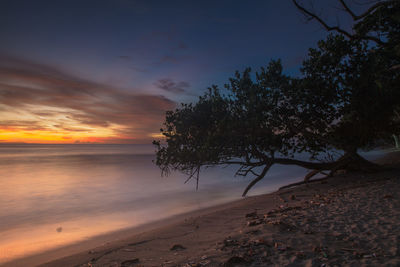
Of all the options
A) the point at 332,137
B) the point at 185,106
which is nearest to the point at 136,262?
the point at 185,106

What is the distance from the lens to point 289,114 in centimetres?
1137

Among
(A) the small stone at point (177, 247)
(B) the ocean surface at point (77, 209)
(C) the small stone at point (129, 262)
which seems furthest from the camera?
(B) the ocean surface at point (77, 209)

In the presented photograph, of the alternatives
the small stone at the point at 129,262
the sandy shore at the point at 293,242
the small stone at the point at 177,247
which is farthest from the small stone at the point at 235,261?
the small stone at the point at 129,262

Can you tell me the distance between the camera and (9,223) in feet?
39.0

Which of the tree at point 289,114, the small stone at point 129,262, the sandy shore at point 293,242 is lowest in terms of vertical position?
the sandy shore at point 293,242

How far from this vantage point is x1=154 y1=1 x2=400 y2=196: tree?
9719 millimetres

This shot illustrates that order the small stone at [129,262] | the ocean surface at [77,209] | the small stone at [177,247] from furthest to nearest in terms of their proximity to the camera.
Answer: the ocean surface at [77,209] < the small stone at [177,247] < the small stone at [129,262]

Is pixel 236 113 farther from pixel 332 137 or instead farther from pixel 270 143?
pixel 332 137

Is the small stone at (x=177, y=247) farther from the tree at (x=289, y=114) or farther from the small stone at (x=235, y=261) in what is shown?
the tree at (x=289, y=114)

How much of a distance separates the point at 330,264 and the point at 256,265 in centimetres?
102

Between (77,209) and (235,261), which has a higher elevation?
(77,209)

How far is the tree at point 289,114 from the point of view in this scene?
972cm

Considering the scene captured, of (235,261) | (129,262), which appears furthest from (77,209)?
(235,261)

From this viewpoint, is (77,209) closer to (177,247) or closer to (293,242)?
(177,247)
